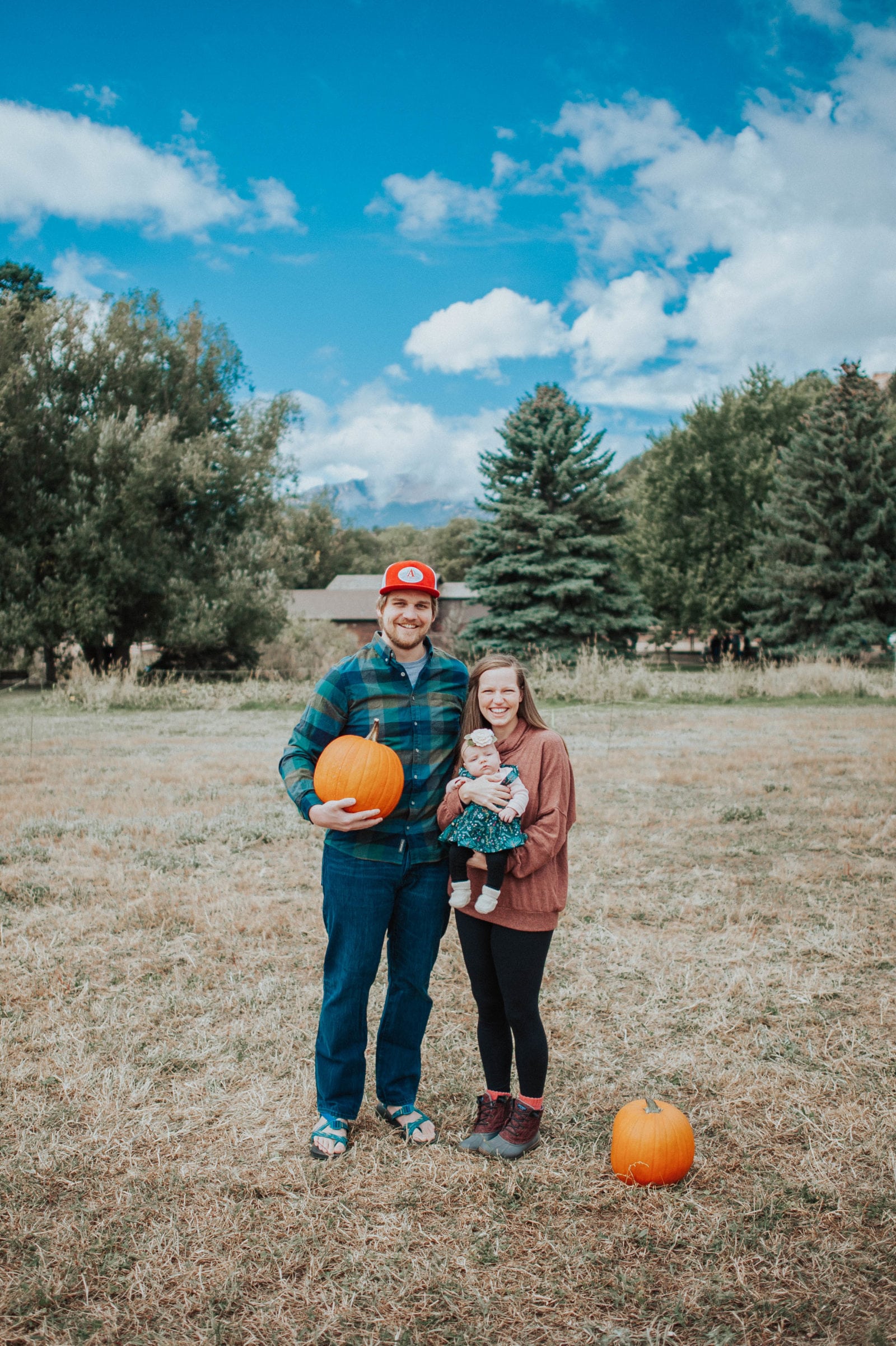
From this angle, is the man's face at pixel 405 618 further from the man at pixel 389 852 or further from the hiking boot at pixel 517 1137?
the hiking boot at pixel 517 1137

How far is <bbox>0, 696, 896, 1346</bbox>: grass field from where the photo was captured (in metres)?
2.29

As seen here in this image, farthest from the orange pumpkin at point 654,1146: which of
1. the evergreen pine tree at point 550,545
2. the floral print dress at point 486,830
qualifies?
the evergreen pine tree at point 550,545

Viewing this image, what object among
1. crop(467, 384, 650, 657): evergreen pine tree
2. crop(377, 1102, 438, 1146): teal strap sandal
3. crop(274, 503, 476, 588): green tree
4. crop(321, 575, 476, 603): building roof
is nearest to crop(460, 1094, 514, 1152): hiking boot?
crop(377, 1102, 438, 1146): teal strap sandal

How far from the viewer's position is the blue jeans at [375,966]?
286 cm

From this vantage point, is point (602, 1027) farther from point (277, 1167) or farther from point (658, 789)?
point (658, 789)

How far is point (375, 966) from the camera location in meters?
2.94

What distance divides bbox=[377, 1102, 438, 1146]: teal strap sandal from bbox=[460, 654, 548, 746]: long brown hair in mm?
1417

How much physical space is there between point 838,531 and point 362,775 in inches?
1145

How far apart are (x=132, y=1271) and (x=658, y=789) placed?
24.4ft

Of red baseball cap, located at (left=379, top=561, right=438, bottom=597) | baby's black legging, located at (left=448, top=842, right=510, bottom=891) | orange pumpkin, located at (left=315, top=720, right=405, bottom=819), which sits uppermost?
red baseball cap, located at (left=379, top=561, right=438, bottom=597)

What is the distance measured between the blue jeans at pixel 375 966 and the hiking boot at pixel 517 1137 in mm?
356

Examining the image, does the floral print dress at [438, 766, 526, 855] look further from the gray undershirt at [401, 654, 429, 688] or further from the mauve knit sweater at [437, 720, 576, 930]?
the gray undershirt at [401, 654, 429, 688]

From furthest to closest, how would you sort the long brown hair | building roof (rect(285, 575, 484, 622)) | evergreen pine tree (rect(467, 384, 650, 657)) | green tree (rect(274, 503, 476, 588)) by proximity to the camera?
green tree (rect(274, 503, 476, 588)) < building roof (rect(285, 575, 484, 622)) < evergreen pine tree (rect(467, 384, 650, 657)) < the long brown hair

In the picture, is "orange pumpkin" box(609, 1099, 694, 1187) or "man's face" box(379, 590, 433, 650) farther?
"man's face" box(379, 590, 433, 650)
